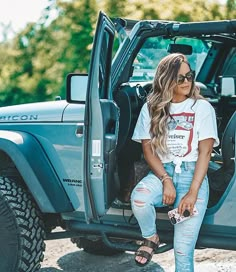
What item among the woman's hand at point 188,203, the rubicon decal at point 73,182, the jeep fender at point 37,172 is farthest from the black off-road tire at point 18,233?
the woman's hand at point 188,203

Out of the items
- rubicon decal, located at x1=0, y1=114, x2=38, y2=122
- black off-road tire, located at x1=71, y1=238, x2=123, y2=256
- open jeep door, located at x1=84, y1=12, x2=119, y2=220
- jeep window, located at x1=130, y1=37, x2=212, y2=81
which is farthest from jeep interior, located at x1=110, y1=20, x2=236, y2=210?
black off-road tire, located at x1=71, y1=238, x2=123, y2=256

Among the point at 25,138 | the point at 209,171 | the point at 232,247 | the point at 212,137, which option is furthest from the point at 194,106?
the point at 25,138

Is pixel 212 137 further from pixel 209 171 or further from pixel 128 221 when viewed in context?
pixel 128 221

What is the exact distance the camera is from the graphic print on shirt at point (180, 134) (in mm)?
3902

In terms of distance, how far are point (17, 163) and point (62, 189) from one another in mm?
354

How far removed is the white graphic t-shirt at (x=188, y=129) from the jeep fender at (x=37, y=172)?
0.77 m

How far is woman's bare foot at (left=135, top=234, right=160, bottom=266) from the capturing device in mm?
3852

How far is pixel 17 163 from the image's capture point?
165 inches

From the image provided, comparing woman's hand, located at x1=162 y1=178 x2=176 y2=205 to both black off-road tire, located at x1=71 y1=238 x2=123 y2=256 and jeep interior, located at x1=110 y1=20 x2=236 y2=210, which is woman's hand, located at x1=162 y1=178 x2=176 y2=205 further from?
black off-road tire, located at x1=71 y1=238 x2=123 y2=256

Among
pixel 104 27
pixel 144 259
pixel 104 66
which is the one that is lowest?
pixel 144 259

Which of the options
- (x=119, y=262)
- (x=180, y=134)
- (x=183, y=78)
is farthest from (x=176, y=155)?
(x=119, y=262)

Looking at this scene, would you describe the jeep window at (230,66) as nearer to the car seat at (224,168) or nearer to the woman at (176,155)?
the car seat at (224,168)

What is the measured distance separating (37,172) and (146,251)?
0.90 m

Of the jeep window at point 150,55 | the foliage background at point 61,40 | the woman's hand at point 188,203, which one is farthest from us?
the foliage background at point 61,40
